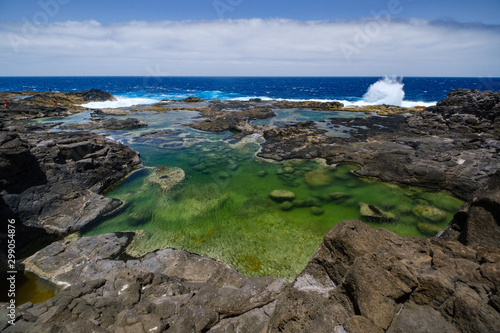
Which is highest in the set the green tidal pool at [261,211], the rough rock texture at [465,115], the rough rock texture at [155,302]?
the rough rock texture at [465,115]

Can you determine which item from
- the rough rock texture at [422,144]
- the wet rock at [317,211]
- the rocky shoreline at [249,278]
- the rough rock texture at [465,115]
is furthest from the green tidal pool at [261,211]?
the rough rock texture at [465,115]

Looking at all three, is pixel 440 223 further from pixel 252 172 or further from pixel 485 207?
pixel 252 172

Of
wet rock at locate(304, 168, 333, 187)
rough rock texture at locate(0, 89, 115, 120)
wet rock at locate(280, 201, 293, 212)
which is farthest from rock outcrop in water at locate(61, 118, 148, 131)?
wet rock at locate(280, 201, 293, 212)

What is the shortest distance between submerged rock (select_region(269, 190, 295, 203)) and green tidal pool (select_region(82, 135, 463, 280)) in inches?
9.2

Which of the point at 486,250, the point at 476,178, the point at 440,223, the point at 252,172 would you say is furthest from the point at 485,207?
the point at 252,172

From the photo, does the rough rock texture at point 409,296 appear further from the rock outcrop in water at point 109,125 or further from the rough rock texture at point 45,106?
the rough rock texture at point 45,106

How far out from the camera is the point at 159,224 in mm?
14641

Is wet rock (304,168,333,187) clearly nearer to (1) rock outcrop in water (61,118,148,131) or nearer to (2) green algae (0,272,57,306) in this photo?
(2) green algae (0,272,57,306)

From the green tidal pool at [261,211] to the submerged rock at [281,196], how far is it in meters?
0.23

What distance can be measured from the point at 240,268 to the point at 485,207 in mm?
9632

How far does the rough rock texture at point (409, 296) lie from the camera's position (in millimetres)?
4324

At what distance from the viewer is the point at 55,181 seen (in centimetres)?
1672

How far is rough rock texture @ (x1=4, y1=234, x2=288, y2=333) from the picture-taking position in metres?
6.20

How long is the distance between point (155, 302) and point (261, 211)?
31.4ft
